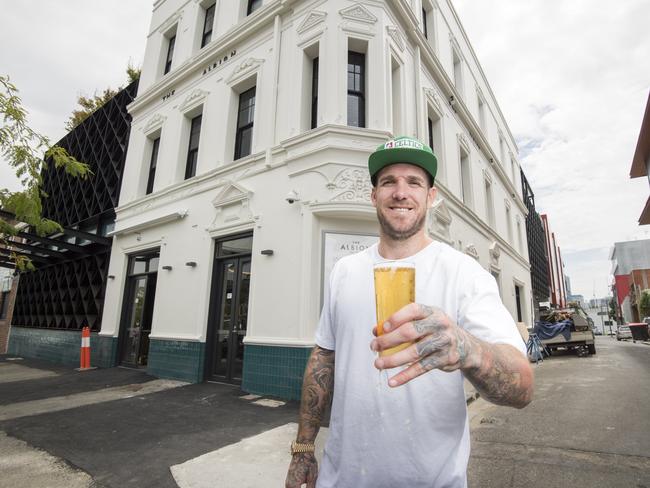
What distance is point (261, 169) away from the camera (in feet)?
25.3

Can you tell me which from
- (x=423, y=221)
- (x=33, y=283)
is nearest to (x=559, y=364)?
(x=423, y=221)

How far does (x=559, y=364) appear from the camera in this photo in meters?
11.4

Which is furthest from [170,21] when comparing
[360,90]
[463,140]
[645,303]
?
[645,303]

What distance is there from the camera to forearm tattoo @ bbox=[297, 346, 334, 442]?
5.48ft

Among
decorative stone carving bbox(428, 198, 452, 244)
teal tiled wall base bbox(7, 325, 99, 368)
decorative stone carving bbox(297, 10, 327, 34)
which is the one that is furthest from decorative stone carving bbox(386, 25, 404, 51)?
teal tiled wall base bbox(7, 325, 99, 368)

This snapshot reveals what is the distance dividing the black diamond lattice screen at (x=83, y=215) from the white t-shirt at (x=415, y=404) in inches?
470

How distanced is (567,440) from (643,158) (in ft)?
52.2

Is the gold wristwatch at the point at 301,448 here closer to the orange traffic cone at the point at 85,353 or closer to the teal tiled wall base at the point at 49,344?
the orange traffic cone at the point at 85,353

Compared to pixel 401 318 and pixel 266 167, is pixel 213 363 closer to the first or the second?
pixel 266 167

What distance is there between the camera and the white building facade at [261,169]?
6.59 metres

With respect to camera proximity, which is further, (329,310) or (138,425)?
(138,425)

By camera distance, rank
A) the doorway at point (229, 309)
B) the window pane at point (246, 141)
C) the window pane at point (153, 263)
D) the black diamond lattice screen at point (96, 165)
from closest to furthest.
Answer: the doorway at point (229, 309)
the window pane at point (246, 141)
the window pane at point (153, 263)
the black diamond lattice screen at point (96, 165)

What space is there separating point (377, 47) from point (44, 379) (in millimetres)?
11205

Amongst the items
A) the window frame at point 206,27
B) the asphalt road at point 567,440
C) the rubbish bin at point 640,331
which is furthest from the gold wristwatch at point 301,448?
the rubbish bin at point 640,331
